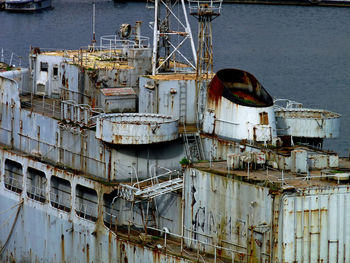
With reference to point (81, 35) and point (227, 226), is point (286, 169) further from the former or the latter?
Answer: point (81, 35)

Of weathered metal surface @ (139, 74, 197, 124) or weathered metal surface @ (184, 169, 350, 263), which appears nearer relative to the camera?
weathered metal surface @ (184, 169, 350, 263)

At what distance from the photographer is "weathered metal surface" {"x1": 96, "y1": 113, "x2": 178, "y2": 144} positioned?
29.9 metres

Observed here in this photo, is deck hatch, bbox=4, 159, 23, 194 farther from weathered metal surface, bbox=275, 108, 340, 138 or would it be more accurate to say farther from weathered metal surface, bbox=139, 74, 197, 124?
weathered metal surface, bbox=275, 108, 340, 138

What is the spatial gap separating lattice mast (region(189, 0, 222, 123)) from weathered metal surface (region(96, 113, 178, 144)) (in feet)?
10.4

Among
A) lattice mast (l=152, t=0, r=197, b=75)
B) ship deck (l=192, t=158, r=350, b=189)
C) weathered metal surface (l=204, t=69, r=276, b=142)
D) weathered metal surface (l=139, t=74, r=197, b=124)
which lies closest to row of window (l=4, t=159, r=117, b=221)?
weathered metal surface (l=139, t=74, r=197, b=124)

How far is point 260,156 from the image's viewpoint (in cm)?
2775

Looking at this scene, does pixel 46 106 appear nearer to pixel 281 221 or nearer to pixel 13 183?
pixel 13 183

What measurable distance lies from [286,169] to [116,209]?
7680 millimetres

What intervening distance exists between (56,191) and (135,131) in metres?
6.41

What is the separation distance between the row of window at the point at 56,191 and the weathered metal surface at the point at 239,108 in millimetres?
5360

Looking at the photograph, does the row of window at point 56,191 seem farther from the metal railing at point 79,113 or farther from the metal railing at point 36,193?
the metal railing at point 79,113

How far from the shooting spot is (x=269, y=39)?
85.6 m

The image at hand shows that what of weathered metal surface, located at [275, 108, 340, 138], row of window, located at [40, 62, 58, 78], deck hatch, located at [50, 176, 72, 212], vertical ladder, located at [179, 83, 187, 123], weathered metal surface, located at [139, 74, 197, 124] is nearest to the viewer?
weathered metal surface, located at [275, 108, 340, 138]

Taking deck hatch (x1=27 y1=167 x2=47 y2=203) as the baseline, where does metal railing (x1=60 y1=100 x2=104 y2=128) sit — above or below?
above
